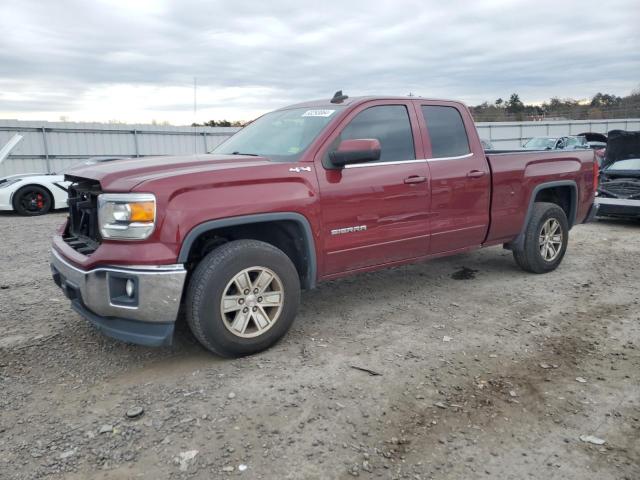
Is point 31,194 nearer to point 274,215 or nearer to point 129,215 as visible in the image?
point 129,215

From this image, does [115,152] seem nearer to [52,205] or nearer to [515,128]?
[52,205]

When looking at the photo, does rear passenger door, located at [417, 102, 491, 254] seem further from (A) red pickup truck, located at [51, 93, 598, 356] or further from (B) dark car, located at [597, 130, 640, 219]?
(B) dark car, located at [597, 130, 640, 219]

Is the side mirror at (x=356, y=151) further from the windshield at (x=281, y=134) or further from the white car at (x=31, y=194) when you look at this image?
the white car at (x=31, y=194)

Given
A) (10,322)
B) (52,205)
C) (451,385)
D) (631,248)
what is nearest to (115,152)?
(52,205)

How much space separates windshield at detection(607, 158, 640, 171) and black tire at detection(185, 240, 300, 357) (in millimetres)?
8470

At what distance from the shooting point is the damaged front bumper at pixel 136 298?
3225 mm

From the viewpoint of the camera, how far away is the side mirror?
3842 millimetres

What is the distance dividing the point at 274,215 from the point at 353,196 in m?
0.74

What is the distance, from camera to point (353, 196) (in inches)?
160

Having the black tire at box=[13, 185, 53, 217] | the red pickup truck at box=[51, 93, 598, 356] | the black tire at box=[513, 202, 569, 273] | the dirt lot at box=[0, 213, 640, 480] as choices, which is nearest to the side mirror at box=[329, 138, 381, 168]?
the red pickup truck at box=[51, 93, 598, 356]

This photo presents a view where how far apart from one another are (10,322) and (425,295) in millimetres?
3816

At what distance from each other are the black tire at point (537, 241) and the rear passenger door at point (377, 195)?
5.41 ft

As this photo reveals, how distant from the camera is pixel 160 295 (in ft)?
10.7

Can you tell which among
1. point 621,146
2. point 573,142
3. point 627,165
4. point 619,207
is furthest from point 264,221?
point 573,142
